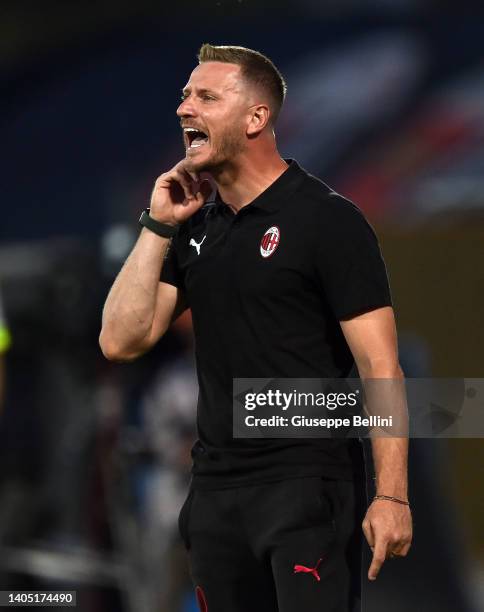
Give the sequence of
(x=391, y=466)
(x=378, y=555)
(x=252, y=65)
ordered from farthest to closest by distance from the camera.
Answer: (x=252, y=65) → (x=391, y=466) → (x=378, y=555)

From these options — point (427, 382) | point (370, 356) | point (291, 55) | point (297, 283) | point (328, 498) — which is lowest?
point (328, 498)

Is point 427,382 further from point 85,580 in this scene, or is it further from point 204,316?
point 204,316

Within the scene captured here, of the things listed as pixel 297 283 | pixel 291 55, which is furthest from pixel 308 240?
pixel 291 55

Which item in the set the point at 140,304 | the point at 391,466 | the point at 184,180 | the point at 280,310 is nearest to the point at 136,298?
the point at 140,304

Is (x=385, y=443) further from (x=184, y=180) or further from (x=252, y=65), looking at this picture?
(x=252, y=65)

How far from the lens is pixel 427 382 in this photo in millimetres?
5723

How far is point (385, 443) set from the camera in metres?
2.93

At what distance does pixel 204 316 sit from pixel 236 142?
48 cm

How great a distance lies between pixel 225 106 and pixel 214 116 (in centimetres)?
4

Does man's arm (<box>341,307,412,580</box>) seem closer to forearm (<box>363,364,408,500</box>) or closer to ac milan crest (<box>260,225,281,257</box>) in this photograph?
forearm (<box>363,364,408,500</box>)

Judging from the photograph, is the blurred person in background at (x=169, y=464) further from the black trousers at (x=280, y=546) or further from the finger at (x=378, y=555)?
the finger at (x=378, y=555)

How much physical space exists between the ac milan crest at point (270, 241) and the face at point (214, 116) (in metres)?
0.26

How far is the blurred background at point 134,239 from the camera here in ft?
20.4

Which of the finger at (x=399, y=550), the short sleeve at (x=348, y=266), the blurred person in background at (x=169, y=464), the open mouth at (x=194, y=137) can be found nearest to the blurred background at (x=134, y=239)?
the blurred person in background at (x=169, y=464)
